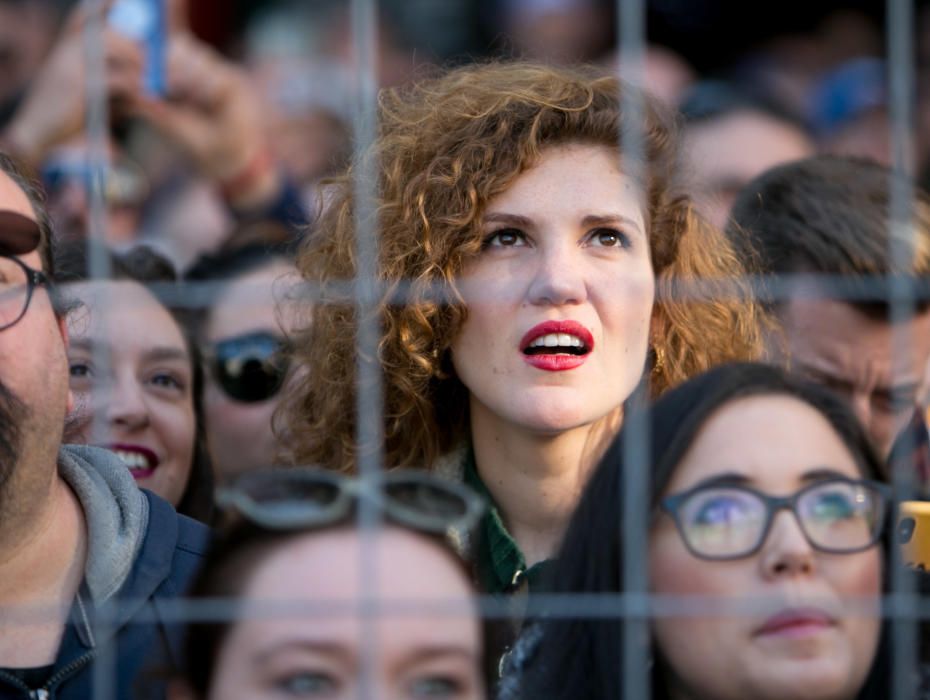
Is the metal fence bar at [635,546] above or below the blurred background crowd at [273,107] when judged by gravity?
below

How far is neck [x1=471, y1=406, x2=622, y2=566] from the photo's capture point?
1.37 meters

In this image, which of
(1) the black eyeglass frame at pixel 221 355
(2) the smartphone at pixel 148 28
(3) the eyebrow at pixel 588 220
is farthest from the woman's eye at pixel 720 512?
(2) the smartphone at pixel 148 28

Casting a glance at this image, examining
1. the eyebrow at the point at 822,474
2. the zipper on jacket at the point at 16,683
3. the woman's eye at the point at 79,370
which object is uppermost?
the woman's eye at the point at 79,370

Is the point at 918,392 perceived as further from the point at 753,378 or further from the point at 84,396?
Answer: the point at 84,396

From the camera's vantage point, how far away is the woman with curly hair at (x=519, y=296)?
1.32m

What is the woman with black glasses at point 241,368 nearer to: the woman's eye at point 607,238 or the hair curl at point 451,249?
the hair curl at point 451,249

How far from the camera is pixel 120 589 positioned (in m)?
1.24

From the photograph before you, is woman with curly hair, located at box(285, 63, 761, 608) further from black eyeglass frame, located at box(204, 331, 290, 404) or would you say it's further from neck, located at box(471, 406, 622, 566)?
black eyeglass frame, located at box(204, 331, 290, 404)

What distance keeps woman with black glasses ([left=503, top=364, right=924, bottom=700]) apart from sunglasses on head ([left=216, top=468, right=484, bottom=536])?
0.33 ft

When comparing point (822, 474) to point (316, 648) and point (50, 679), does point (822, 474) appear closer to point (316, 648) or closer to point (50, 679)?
point (316, 648)

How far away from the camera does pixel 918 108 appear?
2537 mm

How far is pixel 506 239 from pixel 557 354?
111mm

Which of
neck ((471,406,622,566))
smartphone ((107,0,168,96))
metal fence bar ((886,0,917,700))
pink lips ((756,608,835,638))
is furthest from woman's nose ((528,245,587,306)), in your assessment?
smartphone ((107,0,168,96))

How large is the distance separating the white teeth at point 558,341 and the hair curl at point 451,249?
0.31ft
